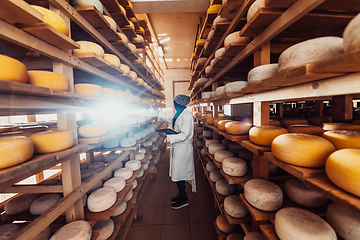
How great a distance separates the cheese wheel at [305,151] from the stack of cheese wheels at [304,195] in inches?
17.9

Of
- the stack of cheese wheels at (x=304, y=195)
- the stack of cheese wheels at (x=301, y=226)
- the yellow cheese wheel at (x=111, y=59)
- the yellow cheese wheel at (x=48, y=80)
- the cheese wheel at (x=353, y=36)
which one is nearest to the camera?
the cheese wheel at (x=353, y=36)

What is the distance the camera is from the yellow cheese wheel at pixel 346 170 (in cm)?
55

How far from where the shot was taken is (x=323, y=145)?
0.78m

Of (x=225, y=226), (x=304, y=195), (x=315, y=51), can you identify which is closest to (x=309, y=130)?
(x=304, y=195)

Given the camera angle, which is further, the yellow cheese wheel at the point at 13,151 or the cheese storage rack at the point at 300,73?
the yellow cheese wheel at the point at 13,151

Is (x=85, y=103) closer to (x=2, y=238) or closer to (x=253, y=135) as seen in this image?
(x=2, y=238)

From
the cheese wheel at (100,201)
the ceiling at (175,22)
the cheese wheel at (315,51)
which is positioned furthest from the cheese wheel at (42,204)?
the ceiling at (175,22)

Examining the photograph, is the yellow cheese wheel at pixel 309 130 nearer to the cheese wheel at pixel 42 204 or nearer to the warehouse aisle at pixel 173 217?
the warehouse aisle at pixel 173 217

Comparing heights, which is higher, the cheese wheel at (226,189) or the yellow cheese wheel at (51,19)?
the yellow cheese wheel at (51,19)

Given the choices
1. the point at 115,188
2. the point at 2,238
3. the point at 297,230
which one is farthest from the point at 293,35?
the point at 2,238

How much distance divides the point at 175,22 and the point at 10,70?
5.51 metres

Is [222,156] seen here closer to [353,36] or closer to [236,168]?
[236,168]

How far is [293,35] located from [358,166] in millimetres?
1269

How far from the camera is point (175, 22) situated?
520 centimetres
